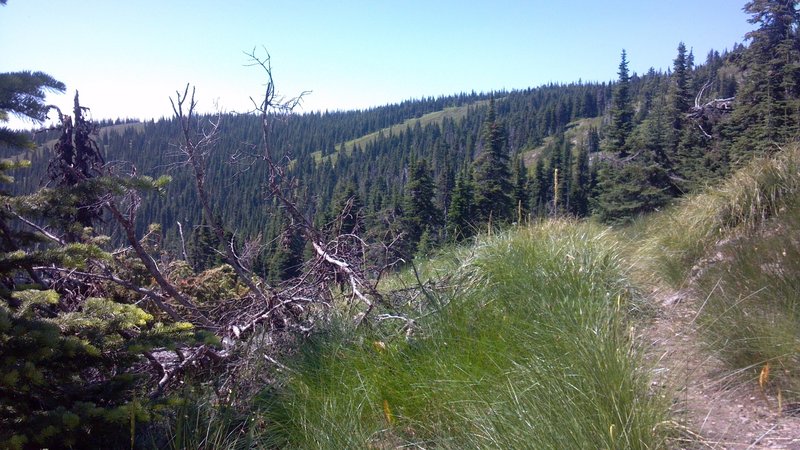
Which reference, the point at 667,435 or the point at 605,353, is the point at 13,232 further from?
A: the point at 667,435

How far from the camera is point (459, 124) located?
533ft

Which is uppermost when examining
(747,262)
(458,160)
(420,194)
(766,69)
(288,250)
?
(766,69)

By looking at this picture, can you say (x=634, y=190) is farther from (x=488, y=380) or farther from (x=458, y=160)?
(x=458, y=160)

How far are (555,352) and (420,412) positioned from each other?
2.42 feet

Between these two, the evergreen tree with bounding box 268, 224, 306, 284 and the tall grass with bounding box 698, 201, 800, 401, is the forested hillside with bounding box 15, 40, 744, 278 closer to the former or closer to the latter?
the evergreen tree with bounding box 268, 224, 306, 284

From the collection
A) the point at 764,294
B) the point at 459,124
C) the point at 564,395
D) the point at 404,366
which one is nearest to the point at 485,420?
the point at 564,395

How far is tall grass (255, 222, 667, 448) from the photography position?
7.20 ft

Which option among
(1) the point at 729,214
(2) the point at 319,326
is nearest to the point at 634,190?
(1) the point at 729,214

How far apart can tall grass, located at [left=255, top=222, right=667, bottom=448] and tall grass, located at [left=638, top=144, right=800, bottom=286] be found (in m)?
1.15

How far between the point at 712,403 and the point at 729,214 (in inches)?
129

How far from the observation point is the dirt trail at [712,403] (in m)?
2.31

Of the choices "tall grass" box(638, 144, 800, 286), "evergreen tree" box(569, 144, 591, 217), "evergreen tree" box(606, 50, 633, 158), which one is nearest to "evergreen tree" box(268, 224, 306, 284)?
"tall grass" box(638, 144, 800, 286)

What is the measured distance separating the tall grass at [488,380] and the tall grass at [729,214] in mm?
1154

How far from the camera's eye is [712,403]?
105 inches
